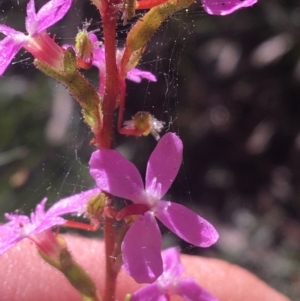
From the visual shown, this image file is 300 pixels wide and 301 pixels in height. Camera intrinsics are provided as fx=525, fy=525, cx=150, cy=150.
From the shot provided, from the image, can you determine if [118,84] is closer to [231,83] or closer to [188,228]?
[188,228]

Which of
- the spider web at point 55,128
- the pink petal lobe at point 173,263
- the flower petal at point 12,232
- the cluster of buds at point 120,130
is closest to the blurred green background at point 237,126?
the spider web at point 55,128

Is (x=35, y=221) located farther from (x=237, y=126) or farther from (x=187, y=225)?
(x=237, y=126)

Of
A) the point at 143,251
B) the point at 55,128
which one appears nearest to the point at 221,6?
the point at 143,251

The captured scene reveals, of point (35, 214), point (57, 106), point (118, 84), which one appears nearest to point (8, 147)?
point (57, 106)

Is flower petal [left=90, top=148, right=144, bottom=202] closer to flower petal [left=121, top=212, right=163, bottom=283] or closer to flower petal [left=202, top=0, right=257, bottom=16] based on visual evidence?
flower petal [left=121, top=212, right=163, bottom=283]

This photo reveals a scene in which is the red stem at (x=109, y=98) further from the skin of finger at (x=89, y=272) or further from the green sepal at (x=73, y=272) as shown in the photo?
the skin of finger at (x=89, y=272)

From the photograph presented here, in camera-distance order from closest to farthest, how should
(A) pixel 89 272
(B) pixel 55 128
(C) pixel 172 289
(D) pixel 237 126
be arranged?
1. (C) pixel 172 289
2. (A) pixel 89 272
3. (B) pixel 55 128
4. (D) pixel 237 126

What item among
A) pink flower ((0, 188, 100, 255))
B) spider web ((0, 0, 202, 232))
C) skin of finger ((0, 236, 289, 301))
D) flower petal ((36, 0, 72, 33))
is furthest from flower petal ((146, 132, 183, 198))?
skin of finger ((0, 236, 289, 301))
